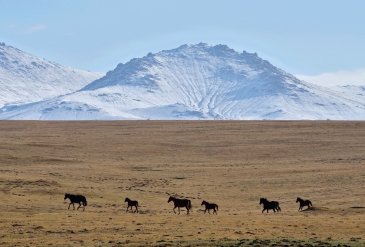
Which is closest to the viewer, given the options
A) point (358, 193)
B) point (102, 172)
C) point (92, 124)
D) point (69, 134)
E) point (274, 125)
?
point (358, 193)

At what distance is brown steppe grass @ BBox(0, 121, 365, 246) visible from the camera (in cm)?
3844

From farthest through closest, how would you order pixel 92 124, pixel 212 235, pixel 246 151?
pixel 92 124, pixel 246 151, pixel 212 235

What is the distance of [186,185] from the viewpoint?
66500 millimetres

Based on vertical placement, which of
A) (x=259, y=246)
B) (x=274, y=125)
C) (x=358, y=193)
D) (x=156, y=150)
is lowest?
(x=259, y=246)

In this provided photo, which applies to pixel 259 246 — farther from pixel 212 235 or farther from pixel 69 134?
pixel 69 134

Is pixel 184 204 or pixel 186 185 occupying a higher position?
pixel 186 185

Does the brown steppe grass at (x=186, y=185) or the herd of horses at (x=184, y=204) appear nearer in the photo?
the brown steppe grass at (x=186, y=185)

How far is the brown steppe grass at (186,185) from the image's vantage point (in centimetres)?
3844

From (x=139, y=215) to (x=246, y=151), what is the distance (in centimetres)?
5451

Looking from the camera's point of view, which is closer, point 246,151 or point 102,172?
point 102,172

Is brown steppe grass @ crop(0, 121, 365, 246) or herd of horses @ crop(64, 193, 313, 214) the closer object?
brown steppe grass @ crop(0, 121, 365, 246)

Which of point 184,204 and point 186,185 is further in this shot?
point 186,185

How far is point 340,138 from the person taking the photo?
377 ft

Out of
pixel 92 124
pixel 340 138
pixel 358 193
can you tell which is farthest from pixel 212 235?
pixel 92 124
